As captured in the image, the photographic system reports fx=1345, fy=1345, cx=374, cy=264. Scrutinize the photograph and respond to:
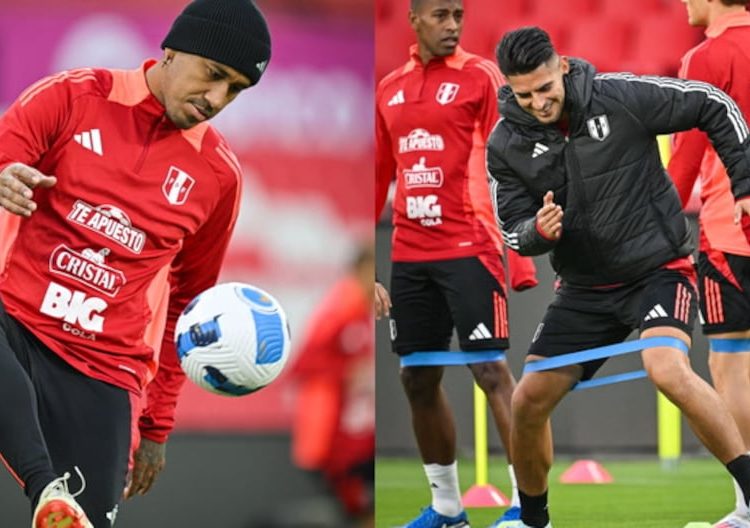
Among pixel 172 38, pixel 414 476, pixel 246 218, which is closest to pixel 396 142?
pixel 246 218

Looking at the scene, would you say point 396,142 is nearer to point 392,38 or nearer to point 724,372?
point 724,372

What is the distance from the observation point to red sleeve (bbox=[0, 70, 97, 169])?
3.13 metres

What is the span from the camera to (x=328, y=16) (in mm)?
4496

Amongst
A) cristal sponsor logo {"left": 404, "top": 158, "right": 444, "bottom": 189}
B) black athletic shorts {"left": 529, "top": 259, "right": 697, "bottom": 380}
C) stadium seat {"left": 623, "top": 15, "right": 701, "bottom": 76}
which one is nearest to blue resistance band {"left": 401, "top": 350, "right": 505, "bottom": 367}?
cristal sponsor logo {"left": 404, "top": 158, "right": 444, "bottom": 189}

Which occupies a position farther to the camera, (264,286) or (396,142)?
(396,142)

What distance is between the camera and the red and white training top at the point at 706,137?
189 inches

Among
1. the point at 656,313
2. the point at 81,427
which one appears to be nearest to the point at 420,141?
the point at 656,313

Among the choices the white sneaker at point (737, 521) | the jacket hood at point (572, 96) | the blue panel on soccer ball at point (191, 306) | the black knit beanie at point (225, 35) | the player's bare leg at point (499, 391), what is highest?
the black knit beanie at point (225, 35)

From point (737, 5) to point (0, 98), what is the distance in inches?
104

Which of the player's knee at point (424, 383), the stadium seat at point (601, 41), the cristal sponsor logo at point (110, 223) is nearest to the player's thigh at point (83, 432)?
the cristal sponsor logo at point (110, 223)

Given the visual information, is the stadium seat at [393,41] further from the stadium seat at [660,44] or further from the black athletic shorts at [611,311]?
the black athletic shorts at [611,311]

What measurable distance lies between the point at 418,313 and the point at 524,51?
1538 millimetres

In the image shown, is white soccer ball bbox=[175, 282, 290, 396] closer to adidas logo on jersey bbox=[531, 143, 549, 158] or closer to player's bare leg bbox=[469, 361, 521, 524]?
adidas logo on jersey bbox=[531, 143, 549, 158]

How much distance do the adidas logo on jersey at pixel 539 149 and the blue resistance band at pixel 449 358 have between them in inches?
45.3
